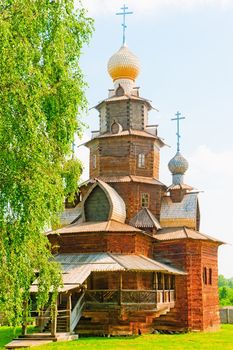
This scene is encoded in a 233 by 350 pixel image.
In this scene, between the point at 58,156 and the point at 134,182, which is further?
the point at 134,182

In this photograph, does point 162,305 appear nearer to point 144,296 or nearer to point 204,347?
point 144,296

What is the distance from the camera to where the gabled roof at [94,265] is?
760 inches

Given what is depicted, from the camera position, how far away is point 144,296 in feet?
67.2

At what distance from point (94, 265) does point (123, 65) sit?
1230cm

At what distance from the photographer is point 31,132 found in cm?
1005

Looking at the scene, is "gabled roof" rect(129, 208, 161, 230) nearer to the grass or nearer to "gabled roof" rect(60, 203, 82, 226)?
"gabled roof" rect(60, 203, 82, 226)

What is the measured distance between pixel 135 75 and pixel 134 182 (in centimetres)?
664

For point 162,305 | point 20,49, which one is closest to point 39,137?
point 20,49

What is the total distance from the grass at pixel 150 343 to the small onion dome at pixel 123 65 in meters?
14.1

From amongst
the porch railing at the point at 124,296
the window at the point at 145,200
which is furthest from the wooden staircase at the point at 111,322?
the window at the point at 145,200

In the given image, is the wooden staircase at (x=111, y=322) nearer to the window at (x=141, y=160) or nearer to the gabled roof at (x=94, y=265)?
the gabled roof at (x=94, y=265)

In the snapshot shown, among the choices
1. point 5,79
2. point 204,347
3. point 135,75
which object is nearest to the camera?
point 5,79

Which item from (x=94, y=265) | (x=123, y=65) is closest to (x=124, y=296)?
(x=94, y=265)

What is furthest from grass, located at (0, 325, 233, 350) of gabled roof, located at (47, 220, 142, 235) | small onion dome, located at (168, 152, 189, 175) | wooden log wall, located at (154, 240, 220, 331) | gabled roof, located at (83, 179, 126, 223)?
small onion dome, located at (168, 152, 189, 175)
